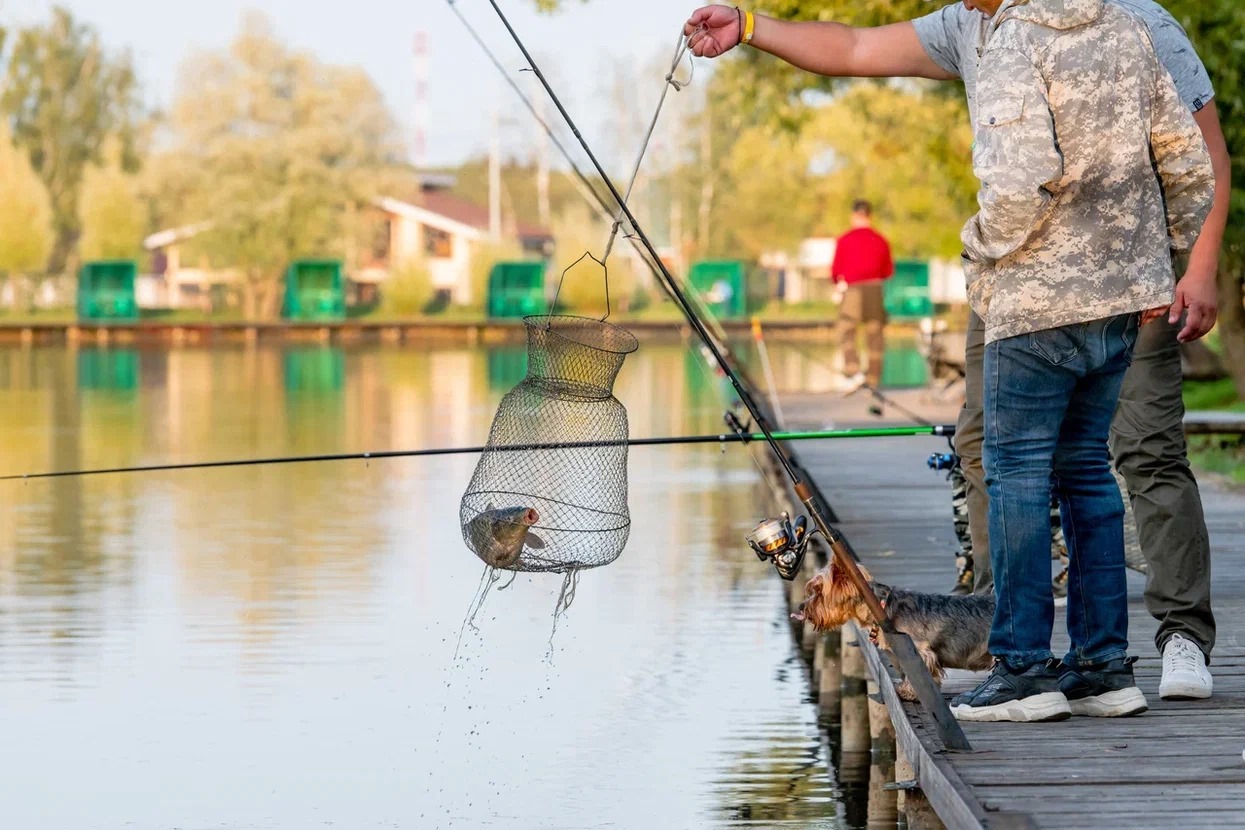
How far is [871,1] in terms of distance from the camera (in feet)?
63.6

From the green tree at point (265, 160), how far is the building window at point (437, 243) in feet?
18.3

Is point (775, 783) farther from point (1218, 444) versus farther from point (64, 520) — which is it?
point (1218, 444)

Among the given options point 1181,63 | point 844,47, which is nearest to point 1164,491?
point 1181,63

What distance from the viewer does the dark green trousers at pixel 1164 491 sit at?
5.76 m

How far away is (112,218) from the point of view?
82.2m

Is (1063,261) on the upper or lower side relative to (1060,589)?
upper

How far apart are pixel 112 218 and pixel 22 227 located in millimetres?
3921

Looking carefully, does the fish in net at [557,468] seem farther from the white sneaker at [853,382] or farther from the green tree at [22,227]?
the green tree at [22,227]

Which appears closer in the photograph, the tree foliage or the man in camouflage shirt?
the man in camouflage shirt

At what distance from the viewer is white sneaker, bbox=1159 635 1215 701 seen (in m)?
5.65

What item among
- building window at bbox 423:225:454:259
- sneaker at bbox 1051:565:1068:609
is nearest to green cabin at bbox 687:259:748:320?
building window at bbox 423:225:454:259

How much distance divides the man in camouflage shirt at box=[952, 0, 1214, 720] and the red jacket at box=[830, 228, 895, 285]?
15803 millimetres

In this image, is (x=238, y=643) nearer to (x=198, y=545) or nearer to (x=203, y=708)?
(x=203, y=708)

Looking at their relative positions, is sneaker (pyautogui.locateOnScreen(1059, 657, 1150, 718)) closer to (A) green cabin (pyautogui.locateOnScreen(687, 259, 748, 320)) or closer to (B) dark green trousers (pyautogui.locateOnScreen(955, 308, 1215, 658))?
(B) dark green trousers (pyautogui.locateOnScreen(955, 308, 1215, 658))
